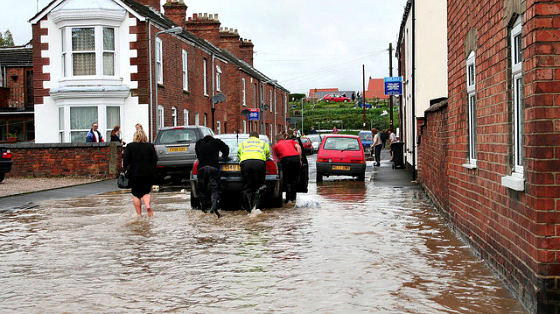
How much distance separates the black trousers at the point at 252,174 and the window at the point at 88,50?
52.2ft

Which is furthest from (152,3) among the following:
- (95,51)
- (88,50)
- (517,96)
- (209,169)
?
(517,96)

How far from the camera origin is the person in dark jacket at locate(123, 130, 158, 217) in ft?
42.7

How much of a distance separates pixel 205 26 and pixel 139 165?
3755 cm

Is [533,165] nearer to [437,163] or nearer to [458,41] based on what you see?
[458,41]

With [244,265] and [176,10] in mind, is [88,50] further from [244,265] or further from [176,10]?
[244,265]

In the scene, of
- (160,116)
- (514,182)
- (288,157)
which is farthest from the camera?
(160,116)

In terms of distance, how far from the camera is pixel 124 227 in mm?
12195

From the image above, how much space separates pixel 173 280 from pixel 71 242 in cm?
357

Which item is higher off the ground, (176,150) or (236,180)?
(176,150)

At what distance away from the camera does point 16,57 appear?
4197 centimetres

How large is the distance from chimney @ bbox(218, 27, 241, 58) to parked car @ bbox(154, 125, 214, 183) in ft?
109

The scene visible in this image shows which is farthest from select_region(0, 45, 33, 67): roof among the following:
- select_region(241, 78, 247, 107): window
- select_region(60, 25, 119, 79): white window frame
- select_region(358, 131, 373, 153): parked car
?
select_region(358, 131, 373, 153): parked car

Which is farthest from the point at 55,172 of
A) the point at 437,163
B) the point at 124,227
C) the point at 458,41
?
the point at 458,41

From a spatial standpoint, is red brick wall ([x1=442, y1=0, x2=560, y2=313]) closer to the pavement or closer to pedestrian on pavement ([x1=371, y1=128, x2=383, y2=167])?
the pavement
